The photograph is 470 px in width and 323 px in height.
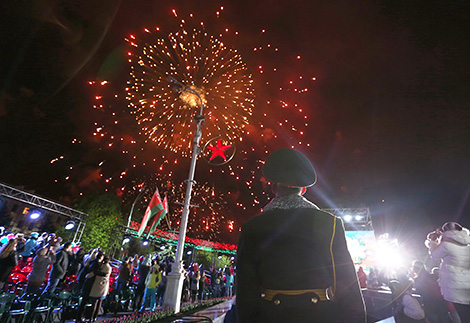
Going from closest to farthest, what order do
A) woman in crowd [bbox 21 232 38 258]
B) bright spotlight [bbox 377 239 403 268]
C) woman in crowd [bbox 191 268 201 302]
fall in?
woman in crowd [bbox 21 232 38 258]
woman in crowd [bbox 191 268 201 302]
bright spotlight [bbox 377 239 403 268]

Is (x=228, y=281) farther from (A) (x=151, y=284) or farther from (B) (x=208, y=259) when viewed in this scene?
(B) (x=208, y=259)

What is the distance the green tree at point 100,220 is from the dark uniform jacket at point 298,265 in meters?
27.7

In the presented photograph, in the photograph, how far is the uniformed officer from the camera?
5.77 ft

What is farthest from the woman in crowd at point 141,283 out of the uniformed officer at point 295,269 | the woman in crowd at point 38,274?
the uniformed officer at point 295,269

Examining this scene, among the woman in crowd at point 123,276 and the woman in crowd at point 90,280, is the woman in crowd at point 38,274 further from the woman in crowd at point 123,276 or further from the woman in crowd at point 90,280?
the woman in crowd at point 123,276

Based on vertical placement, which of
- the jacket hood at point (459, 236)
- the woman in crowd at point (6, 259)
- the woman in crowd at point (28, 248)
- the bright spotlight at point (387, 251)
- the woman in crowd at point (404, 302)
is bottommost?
the woman in crowd at point (404, 302)

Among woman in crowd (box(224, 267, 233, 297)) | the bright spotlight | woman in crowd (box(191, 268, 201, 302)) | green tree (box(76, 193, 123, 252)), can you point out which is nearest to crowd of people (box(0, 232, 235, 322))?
woman in crowd (box(191, 268, 201, 302))

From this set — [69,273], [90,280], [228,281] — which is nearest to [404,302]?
[90,280]

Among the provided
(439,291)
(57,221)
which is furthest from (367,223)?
(57,221)

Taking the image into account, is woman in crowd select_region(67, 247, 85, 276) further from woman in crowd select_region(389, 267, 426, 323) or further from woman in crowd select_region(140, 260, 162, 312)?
woman in crowd select_region(389, 267, 426, 323)

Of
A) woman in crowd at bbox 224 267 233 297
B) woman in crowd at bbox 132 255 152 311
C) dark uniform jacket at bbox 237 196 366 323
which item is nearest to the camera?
dark uniform jacket at bbox 237 196 366 323

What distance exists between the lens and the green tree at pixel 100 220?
26.6m

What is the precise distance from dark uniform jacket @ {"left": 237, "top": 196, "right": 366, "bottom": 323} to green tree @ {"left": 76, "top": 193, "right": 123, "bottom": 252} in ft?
91.0

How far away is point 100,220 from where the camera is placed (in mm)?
27516
